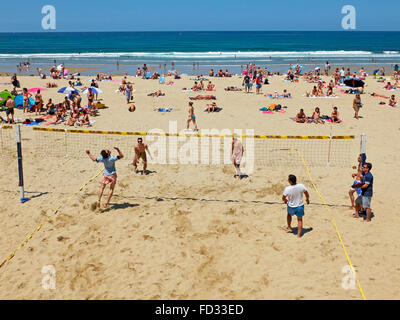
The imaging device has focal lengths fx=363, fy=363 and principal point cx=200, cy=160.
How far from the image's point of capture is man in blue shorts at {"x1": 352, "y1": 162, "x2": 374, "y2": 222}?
26.4 feet

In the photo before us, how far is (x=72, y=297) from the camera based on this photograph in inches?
243

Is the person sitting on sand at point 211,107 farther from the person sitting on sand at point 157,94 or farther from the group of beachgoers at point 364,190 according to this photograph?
the group of beachgoers at point 364,190

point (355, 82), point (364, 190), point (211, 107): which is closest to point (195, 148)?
point (211, 107)

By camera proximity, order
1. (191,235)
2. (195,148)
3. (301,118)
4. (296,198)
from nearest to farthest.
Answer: (296,198) < (191,235) < (195,148) < (301,118)

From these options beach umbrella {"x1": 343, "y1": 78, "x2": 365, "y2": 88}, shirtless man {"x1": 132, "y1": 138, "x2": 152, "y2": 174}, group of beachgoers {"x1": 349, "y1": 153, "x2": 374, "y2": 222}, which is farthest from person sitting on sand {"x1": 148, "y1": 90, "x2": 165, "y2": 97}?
group of beachgoers {"x1": 349, "y1": 153, "x2": 374, "y2": 222}

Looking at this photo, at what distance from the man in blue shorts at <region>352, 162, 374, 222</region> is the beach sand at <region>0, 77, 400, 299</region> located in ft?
1.28

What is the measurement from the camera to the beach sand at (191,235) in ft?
20.9

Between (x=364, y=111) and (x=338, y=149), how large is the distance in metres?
8.39

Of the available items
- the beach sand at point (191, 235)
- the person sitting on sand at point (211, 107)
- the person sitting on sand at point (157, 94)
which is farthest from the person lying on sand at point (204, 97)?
the beach sand at point (191, 235)

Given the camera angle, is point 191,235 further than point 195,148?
No

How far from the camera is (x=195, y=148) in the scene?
1430 centimetres

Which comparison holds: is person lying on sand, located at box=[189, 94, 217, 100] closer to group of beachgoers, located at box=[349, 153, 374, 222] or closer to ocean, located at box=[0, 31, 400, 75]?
group of beachgoers, located at box=[349, 153, 374, 222]

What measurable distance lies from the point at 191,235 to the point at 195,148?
6.59 metres

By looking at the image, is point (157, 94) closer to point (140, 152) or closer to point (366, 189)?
point (140, 152)
